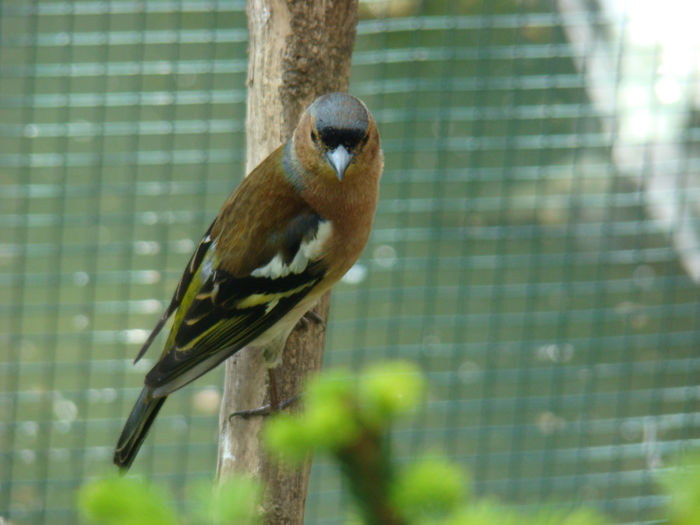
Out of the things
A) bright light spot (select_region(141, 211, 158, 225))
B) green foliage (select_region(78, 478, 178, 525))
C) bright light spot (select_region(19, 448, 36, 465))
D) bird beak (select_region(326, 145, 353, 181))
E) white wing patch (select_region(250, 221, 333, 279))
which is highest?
bird beak (select_region(326, 145, 353, 181))

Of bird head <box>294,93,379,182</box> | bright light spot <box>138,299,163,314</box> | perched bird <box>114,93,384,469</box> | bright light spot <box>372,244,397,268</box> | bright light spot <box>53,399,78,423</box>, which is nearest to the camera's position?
bird head <box>294,93,379,182</box>

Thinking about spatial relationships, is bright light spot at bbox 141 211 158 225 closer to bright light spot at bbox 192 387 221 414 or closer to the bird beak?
bright light spot at bbox 192 387 221 414

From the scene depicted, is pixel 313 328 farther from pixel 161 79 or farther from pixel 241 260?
pixel 161 79

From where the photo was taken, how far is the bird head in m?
1.93

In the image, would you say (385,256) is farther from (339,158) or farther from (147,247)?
(339,158)

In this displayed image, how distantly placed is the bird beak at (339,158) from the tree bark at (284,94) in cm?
23

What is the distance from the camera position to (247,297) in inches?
81.4

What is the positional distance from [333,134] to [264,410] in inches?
24.2

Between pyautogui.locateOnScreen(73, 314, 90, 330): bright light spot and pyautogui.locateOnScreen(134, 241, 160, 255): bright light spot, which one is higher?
pyautogui.locateOnScreen(134, 241, 160, 255): bright light spot

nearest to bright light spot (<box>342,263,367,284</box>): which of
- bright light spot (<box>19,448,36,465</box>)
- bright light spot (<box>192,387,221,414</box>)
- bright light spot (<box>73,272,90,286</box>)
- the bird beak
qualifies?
bright light spot (<box>192,387,221,414</box>)

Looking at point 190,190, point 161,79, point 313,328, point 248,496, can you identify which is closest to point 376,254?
point 190,190

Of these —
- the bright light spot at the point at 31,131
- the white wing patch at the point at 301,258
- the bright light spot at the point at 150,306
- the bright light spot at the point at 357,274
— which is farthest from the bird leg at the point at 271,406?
the bright light spot at the point at 31,131

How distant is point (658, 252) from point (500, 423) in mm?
1073

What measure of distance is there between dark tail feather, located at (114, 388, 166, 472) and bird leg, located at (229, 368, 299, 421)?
182 mm
